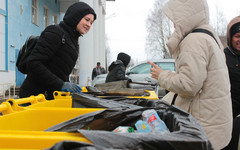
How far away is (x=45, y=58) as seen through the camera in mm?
2289

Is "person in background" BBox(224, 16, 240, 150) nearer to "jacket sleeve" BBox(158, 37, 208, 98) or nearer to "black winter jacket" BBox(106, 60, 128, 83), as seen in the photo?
"jacket sleeve" BBox(158, 37, 208, 98)

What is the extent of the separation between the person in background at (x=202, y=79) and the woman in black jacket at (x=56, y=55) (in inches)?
43.8

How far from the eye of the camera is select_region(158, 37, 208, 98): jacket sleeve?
70.7 inches

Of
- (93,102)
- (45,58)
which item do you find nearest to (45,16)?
(45,58)

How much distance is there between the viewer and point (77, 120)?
3.63 feet

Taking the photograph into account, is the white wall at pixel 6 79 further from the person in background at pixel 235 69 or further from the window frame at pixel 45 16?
the person in background at pixel 235 69

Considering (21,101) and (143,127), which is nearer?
(143,127)

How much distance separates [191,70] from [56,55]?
141 cm

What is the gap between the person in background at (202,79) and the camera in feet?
5.94

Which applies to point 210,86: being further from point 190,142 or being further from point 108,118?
point 190,142

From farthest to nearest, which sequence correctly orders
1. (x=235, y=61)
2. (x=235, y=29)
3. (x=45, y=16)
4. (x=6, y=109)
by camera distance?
(x=45, y=16)
(x=235, y=61)
(x=235, y=29)
(x=6, y=109)

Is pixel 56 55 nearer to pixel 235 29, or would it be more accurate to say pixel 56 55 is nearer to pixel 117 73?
pixel 235 29

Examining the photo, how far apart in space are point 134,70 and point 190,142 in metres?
8.21

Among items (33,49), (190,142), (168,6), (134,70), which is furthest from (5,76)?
(190,142)
